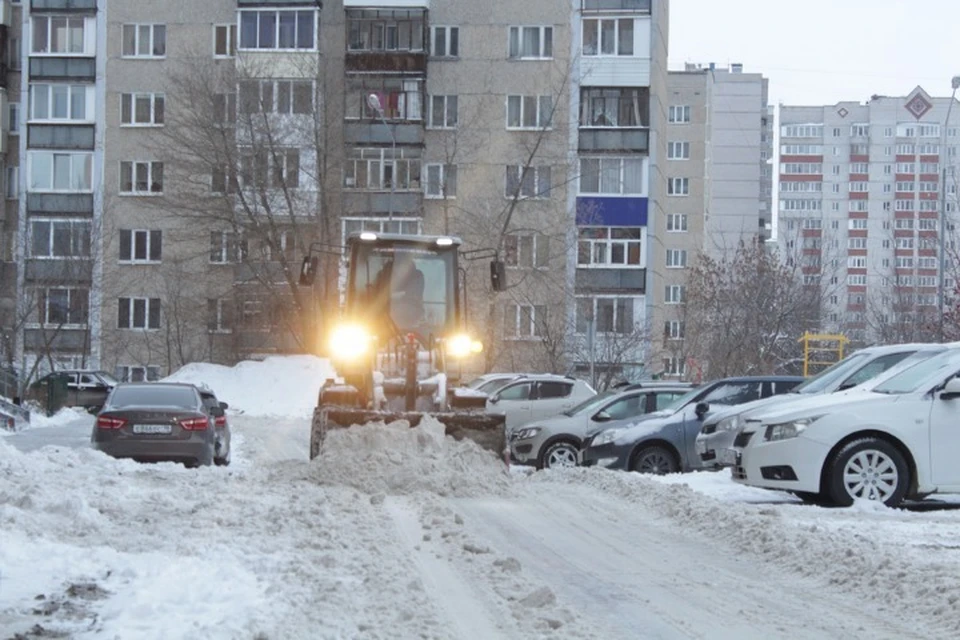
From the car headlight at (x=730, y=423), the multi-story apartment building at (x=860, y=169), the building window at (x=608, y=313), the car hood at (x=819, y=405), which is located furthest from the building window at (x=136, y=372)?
the multi-story apartment building at (x=860, y=169)

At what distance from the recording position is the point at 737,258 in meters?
52.9

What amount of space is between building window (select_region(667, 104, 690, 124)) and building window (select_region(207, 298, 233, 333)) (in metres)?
44.8

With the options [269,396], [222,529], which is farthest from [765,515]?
[269,396]

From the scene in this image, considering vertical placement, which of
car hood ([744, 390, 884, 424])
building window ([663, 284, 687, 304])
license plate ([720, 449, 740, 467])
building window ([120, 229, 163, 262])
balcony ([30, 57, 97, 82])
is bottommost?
license plate ([720, 449, 740, 467])

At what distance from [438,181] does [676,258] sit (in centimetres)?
3767

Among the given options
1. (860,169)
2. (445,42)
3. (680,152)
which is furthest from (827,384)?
(860,169)

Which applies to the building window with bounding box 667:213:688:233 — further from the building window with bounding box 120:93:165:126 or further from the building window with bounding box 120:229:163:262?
the building window with bounding box 120:93:165:126

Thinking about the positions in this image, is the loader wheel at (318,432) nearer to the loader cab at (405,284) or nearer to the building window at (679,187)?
the loader cab at (405,284)

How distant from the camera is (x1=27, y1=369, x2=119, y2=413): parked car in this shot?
148ft

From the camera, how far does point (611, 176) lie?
189 feet

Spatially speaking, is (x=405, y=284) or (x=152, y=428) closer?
(x=405, y=284)

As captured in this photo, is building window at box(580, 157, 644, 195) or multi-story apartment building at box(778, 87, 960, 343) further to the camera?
multi-story apartment building at box(778, 87, 960, 343)

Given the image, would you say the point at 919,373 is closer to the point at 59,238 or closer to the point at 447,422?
the point at 447,422

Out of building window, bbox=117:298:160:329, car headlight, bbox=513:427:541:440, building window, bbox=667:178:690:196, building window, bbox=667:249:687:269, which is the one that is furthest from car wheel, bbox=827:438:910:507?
building window, bbox=667:178:690:196
